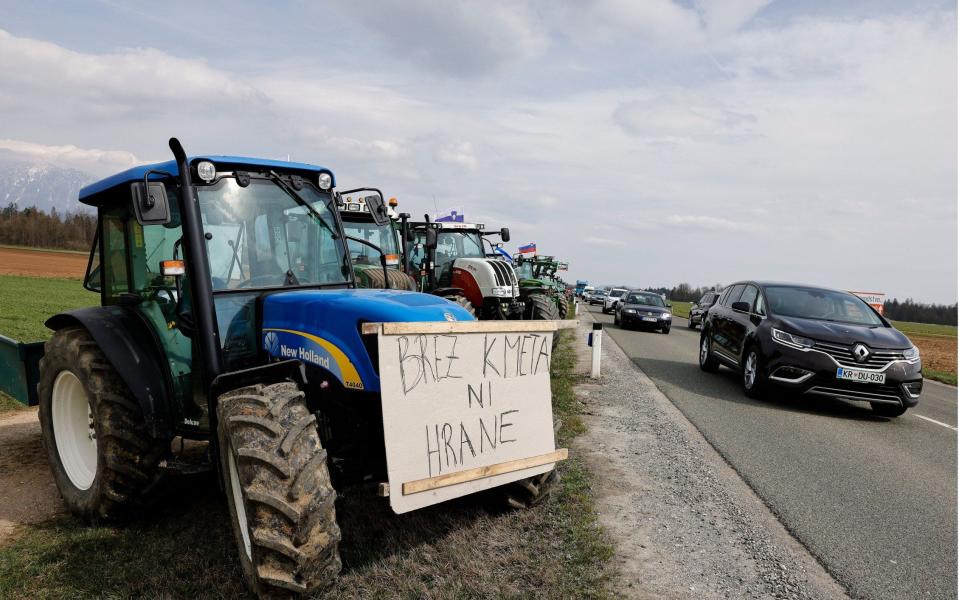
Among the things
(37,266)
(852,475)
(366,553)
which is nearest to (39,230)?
(37,266)

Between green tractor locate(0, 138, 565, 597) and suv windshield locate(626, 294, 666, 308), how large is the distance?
22251 millimetres

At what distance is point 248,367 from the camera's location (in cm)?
429

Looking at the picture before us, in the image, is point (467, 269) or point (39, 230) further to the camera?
point (39, 230)

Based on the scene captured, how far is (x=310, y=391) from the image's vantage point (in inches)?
154

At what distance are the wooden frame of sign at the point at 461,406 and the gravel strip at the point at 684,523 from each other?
89 centimetres

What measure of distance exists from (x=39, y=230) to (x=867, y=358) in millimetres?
81307

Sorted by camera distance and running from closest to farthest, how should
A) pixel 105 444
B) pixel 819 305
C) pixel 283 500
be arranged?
pixel 283 500 < pixel 105 444 < pixel 819 305

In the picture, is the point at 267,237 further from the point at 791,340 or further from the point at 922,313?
the point at 922,313

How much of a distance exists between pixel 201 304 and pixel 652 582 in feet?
10.3

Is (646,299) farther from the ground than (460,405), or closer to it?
closer to it

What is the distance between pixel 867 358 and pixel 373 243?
24.2 feet

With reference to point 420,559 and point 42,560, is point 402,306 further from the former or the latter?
point 42,560

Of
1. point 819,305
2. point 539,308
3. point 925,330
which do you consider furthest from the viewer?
point 925,330

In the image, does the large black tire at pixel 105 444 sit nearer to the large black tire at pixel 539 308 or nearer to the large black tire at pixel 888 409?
the large black tire at pixel 888 409
